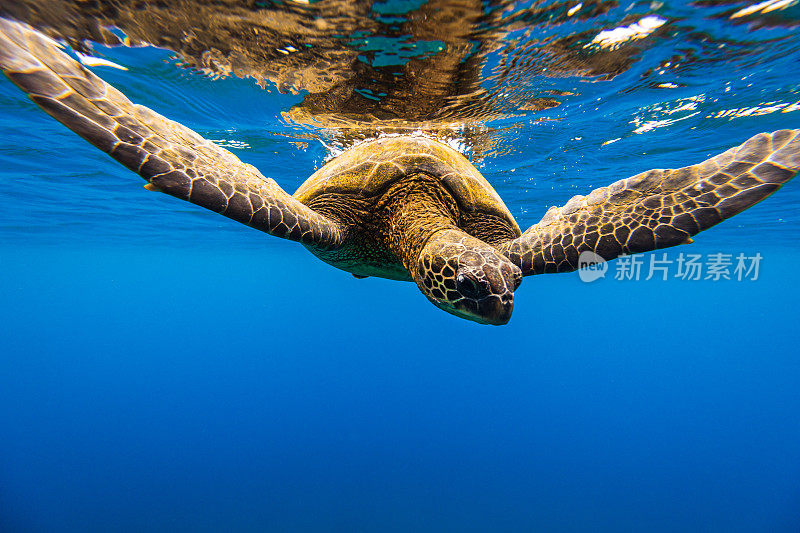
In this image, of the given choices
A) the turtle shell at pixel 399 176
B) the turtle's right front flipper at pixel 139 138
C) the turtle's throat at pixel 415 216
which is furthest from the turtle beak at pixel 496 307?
the turtle shell at pixel 399 176

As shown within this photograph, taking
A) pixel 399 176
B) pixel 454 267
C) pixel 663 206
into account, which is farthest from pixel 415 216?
pixel 663 206

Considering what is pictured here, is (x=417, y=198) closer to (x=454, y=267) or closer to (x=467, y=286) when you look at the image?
(x=454, y=267)

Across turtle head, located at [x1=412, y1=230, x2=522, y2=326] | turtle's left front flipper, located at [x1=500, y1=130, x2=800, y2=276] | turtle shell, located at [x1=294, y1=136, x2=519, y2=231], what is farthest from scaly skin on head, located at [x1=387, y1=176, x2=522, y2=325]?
turtle's left front flipper, located at [x1=500, y1=130, x2=800, y2=276]

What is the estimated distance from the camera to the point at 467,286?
2674 millimetres

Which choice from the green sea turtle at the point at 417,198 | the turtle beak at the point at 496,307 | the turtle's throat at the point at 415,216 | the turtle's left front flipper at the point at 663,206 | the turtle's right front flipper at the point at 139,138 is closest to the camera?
the turtle's right front flipper at the point at 139,138

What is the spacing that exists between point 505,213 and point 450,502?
891 inches

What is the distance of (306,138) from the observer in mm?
8453

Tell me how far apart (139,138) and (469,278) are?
8.60 feet

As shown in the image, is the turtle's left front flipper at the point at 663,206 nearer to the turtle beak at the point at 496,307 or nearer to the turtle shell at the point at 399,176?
the turtle shell at the point at 399,176

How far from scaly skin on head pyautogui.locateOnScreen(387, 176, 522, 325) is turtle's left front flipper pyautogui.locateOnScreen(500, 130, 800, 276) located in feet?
3.71

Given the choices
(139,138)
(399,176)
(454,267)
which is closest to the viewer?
Result: (139,138)

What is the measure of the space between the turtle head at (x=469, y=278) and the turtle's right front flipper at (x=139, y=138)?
1.32m

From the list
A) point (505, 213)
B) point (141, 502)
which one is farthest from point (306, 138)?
point (141, 502)

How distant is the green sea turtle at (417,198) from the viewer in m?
2.28
